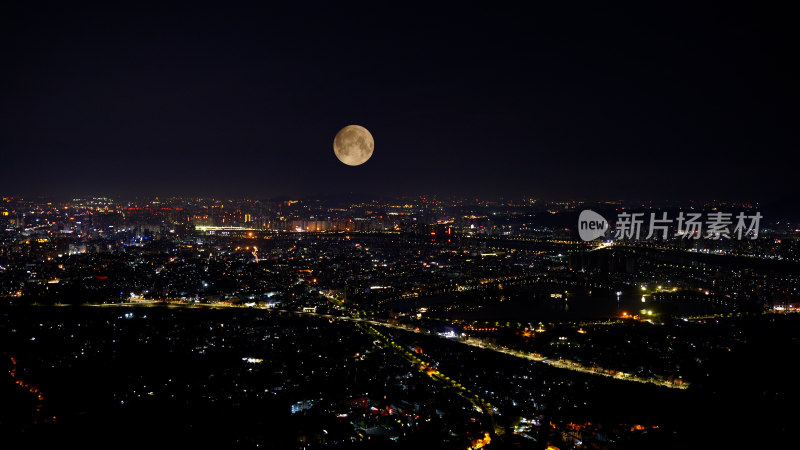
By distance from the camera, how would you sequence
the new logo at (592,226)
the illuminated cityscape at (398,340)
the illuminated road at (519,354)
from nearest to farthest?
the illuminated cityscape at (398,340) → the illuminated road at (519,354) → the new logo at (592,226)

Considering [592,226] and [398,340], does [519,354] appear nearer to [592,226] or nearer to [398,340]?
[398,340]

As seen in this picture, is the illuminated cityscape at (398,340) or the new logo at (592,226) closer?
the illuminated cityscape at (398,340)

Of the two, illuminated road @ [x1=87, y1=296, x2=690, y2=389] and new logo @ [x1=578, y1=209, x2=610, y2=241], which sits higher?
new logo @ [x1=578, y1=209, x2=610, y2=241]

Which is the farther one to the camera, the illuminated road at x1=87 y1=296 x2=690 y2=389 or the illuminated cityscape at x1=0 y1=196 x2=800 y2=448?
the illuminated road at x1=87 y1=296 x2=690 y2=389

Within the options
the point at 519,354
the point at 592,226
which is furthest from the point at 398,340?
the point at 592,226

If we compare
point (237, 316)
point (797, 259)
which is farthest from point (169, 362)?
point (797, 259)

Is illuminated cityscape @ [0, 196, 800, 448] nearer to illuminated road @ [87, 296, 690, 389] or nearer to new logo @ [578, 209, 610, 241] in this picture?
illuminated road @ [87, 296, 690, 389]

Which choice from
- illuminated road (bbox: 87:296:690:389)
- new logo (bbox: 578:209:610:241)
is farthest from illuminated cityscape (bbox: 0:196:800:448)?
new logo (bbox: 578:209:610:241)

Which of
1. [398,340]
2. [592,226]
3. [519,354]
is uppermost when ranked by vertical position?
[592,226]

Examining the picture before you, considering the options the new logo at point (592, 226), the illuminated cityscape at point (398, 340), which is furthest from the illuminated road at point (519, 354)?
the new logo at point (592, 226)

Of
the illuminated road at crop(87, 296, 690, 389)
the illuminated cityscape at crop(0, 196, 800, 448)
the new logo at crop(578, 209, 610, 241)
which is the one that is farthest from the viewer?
the new logo at crop(578, 209, 610, 241)

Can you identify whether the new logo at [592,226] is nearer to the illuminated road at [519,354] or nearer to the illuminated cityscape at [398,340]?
the illuminated cityscape at [398,340]
